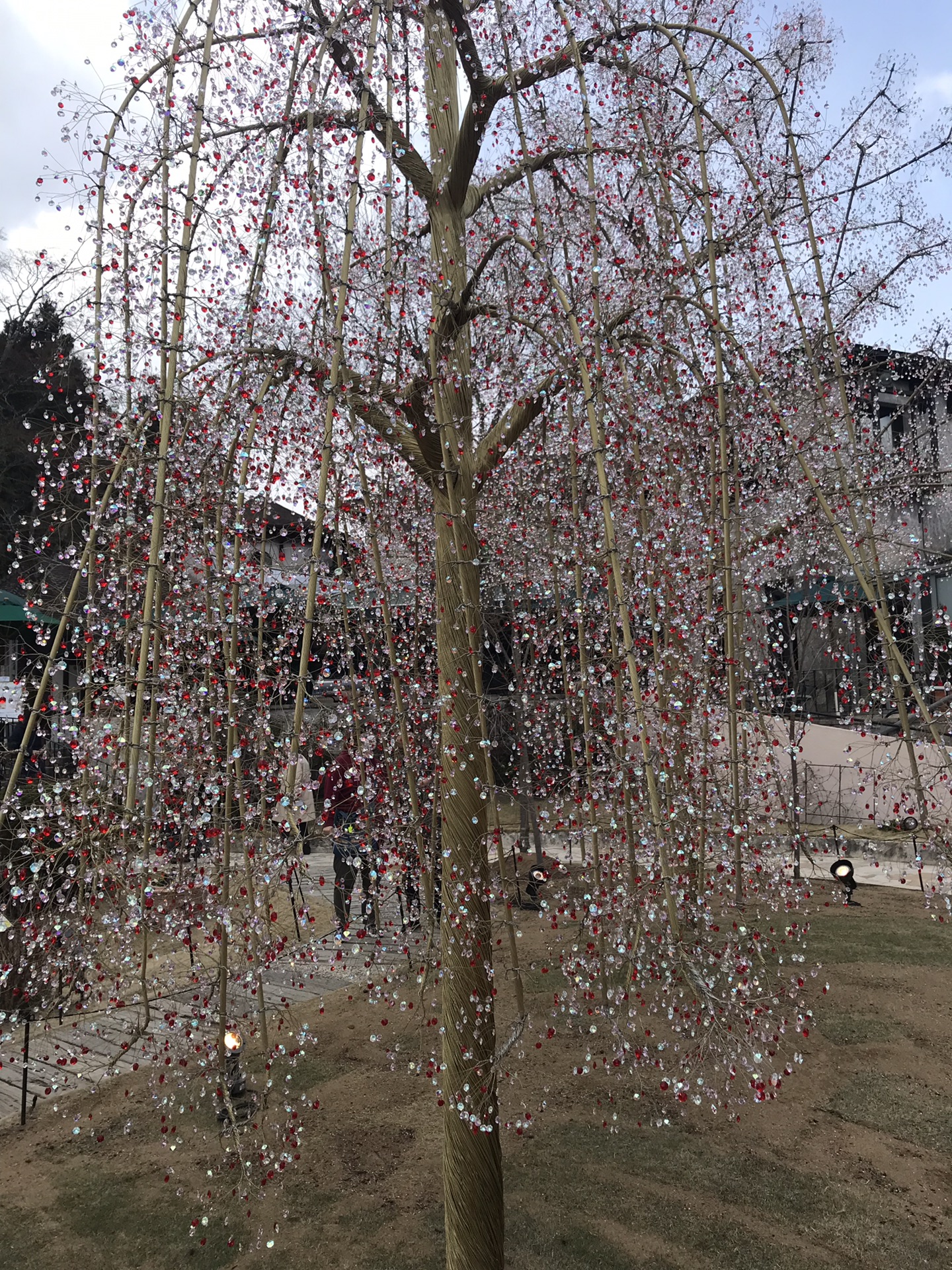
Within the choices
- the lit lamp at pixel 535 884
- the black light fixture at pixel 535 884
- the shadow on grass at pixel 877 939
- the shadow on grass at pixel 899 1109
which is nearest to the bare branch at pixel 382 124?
the lit lamp at pixel 535 884

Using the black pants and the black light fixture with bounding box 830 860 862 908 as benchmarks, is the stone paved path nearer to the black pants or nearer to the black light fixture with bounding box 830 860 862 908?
the black pants

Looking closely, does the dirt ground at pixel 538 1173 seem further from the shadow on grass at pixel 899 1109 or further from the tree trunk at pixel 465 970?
the tree trunk at pixel 465 970

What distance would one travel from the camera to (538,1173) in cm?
389

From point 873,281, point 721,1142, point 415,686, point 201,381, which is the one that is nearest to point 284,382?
point 201,381

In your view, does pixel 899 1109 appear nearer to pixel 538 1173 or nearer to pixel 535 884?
pixel 538 1173

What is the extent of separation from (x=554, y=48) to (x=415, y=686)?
262cm

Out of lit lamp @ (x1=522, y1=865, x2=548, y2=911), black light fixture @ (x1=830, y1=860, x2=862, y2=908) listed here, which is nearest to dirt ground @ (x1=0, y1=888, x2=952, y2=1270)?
lit lamp @ (x1=522, y1=865, x2=548, y2=911)

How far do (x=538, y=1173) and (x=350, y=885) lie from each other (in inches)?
103

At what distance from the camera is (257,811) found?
2109mm

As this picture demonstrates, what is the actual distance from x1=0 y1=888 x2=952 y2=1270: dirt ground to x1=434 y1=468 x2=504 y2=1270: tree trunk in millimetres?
570

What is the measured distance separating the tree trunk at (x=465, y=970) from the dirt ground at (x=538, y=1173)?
57 centimetres

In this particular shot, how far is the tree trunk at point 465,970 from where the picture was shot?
2836 millimetres

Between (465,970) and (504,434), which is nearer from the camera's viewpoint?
(465,970)

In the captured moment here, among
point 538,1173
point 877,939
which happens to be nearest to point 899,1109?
point 538,1173
